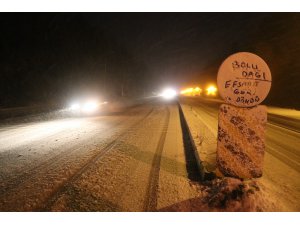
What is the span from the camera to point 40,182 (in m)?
4.92

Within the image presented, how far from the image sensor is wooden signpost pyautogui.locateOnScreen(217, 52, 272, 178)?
412 cm

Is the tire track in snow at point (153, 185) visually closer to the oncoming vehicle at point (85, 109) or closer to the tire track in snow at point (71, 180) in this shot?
the tire track in snow at point (71, 180)

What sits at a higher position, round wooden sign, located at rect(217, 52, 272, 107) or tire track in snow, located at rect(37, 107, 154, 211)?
round wooden sign, located at rect(217, 52, 272, 107)

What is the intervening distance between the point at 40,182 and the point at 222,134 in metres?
3.89

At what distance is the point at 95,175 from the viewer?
5.20m

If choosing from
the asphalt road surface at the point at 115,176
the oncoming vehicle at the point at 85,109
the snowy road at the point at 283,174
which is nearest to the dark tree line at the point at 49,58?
the oncoming vehicle at the point at 85,109

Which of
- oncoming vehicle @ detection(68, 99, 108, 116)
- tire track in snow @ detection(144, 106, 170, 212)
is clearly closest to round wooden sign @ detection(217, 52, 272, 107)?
tire track in snow @ detection(144, 106, 170, 212)

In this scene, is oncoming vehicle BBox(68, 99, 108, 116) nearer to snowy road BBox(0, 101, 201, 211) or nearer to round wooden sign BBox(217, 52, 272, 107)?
snowy road BBox(0, 101, 201, 211)

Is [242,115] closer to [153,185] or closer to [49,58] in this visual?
[153,185]

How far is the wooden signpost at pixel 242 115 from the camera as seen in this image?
412cm

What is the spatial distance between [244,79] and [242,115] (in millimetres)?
665

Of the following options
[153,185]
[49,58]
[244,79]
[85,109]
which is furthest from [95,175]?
[49,58]

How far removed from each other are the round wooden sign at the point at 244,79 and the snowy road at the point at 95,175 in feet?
6.21

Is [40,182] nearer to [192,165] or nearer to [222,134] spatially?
[192,165]
